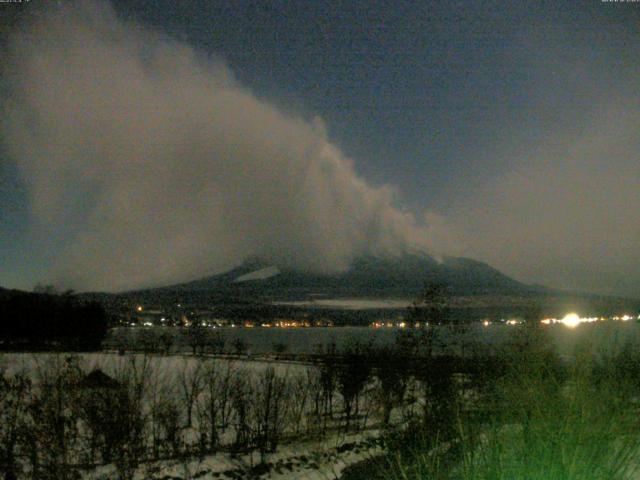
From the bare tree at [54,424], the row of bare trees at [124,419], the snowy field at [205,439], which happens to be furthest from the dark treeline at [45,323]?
the bare tree at [54,424]

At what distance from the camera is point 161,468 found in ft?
38.4

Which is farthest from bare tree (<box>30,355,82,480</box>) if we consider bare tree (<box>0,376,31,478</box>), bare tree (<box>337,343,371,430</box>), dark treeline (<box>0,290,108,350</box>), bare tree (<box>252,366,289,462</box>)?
dark treeline (<box>0,290,108,350</box>)

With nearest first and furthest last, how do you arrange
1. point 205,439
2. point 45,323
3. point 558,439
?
point 558,439 < point 205,439 < point 45,323

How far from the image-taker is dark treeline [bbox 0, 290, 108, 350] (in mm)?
51875

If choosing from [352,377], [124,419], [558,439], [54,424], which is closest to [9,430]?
[54,424]

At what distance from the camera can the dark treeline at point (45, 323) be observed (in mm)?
51875

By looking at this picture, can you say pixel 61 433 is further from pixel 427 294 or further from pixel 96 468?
pixel 427 294

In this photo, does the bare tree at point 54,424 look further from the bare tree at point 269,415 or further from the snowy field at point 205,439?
the bare tree at point 269,415

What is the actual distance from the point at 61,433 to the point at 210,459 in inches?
152

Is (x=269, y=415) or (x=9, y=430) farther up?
(x=9, y=430)

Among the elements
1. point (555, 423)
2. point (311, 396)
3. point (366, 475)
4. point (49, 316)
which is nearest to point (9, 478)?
point (366, 475)

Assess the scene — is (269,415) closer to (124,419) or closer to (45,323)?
(124,419)

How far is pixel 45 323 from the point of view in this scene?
53625 millimetres

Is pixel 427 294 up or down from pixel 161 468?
up
